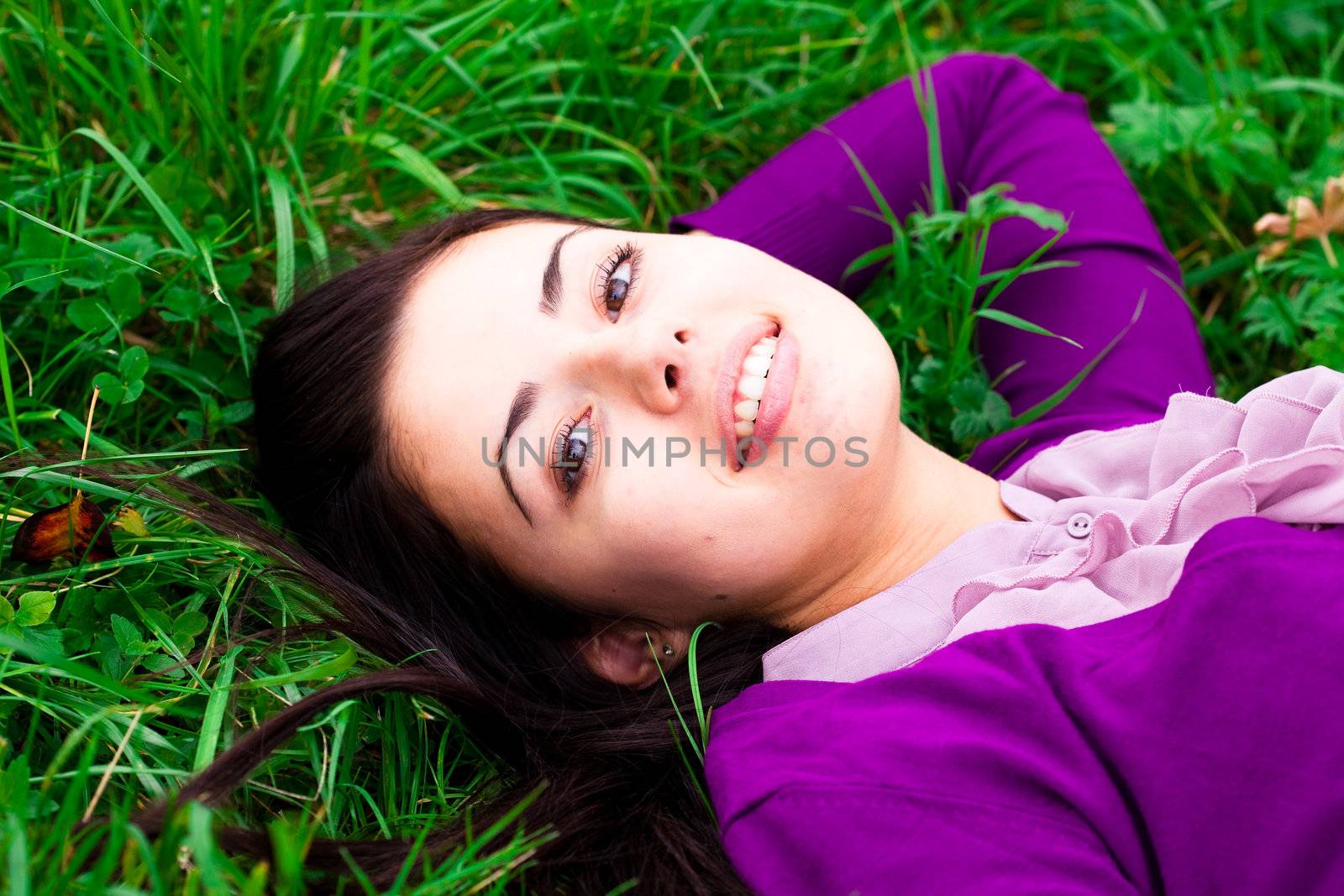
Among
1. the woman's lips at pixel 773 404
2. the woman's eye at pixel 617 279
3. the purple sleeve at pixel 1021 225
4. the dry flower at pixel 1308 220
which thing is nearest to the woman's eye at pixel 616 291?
the woman's eye at pixel 617 279

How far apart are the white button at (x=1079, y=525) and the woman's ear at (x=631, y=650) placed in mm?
745

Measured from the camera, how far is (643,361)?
6.03 feet

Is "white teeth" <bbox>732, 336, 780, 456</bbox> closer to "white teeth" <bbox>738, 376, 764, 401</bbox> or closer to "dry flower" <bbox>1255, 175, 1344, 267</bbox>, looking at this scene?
"white teeth" <bbox>738, 376, 764, 401</bbox>

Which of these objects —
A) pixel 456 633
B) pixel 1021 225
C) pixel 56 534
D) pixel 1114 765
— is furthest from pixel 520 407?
pixel 1021 225

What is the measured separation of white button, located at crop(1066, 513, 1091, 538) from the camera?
195 cm

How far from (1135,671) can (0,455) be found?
214cm

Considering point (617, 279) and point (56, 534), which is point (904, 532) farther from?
point (56, 534)

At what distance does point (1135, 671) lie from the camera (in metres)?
1.68

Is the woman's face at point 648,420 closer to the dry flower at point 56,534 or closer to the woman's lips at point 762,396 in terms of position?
the woman's lips at point 762,396

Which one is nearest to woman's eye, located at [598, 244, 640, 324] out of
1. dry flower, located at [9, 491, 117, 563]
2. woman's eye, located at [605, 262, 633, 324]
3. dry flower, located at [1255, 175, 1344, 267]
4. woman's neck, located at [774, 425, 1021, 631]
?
woman's eye, located at [605, 262, 633, 324]

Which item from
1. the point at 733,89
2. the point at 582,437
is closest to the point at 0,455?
the point at 582,437

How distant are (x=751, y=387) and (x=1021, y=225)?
1175mm

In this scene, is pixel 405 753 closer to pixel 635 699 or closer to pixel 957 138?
pixel 635 699

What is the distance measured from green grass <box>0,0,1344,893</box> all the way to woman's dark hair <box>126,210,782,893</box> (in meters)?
0.09
